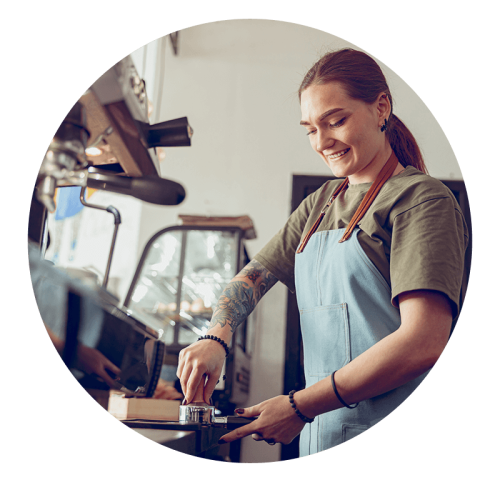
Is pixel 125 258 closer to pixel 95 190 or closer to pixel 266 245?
pixel 95 190

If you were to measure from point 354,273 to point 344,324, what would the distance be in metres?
0.06

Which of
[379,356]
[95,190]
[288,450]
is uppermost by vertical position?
[95,190]

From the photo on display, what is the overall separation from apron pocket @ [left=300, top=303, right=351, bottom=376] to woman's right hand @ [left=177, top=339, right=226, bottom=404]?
117mm

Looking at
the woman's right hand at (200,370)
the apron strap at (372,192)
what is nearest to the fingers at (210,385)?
the woman's right hand at (200,370)

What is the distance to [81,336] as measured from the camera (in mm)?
544

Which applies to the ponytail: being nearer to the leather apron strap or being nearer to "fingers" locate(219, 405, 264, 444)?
the leather apron strap

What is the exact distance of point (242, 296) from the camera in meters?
0.65

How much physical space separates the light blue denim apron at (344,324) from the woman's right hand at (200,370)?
12 cm

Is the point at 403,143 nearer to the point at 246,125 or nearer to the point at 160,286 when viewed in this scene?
the point at 246,125

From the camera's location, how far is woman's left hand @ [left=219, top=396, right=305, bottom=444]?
0.53 metres

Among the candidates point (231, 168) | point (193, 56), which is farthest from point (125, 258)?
point (193, 56)

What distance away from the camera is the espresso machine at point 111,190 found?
0.54 m

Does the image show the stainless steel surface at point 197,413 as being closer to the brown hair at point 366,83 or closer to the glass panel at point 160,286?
the glass panel at point 160,286

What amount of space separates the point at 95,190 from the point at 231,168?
0.70ft
